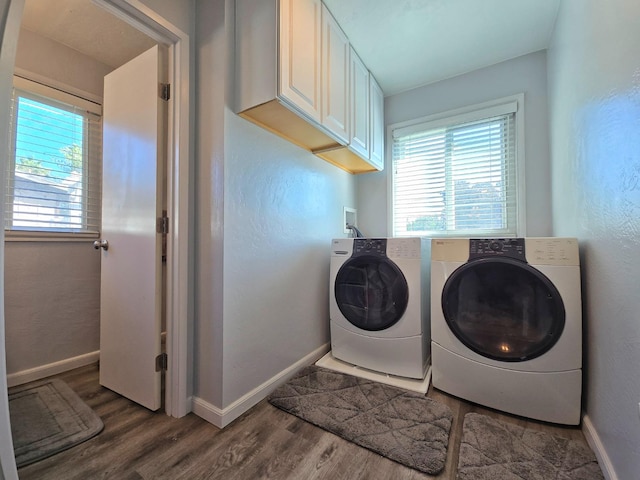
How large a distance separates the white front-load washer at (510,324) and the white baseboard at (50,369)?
248 centimetres

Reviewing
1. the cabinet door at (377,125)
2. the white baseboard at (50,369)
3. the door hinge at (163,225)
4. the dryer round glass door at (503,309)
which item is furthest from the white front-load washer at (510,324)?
the white baseboard at (50,369)

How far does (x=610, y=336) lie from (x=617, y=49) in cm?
109

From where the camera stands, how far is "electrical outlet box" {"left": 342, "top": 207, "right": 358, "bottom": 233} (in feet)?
8.13

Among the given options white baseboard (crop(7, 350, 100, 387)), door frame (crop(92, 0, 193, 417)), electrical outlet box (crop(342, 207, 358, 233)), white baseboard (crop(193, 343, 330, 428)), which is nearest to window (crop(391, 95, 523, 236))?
electrical outlet box (crop(342, 207, 358, 233))

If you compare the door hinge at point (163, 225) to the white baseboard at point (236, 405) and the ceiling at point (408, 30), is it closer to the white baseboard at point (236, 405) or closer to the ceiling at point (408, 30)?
the white baseboard at point (236, 405)

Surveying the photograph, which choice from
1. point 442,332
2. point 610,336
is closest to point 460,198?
point 442,332

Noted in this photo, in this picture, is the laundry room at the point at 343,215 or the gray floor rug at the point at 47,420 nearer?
the laundry room at the point at 343,215

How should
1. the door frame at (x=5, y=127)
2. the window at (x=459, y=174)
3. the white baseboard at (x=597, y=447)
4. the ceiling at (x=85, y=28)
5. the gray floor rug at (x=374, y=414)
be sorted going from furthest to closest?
1. the window at (x=459, y=174)
2. the ceiling at (x=85, y=28)
3. the gray floor rug at (x=374, y=414)
4. the white baseboard at (x=597, y=447)
5. the door frame at (x=5, y=127)

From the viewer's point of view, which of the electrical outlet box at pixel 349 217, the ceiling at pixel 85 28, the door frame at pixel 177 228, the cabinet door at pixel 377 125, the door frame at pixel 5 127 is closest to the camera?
the door frame at pixel 5 127

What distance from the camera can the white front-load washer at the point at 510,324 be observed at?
1.29m

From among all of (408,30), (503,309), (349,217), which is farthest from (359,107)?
(503,309)

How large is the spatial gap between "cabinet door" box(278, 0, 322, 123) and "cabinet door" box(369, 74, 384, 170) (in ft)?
2.75

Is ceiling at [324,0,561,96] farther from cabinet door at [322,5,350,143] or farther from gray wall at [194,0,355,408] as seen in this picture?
gray wall at [194,0,355,408]

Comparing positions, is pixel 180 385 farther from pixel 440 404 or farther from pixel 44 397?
pixel 440 404
